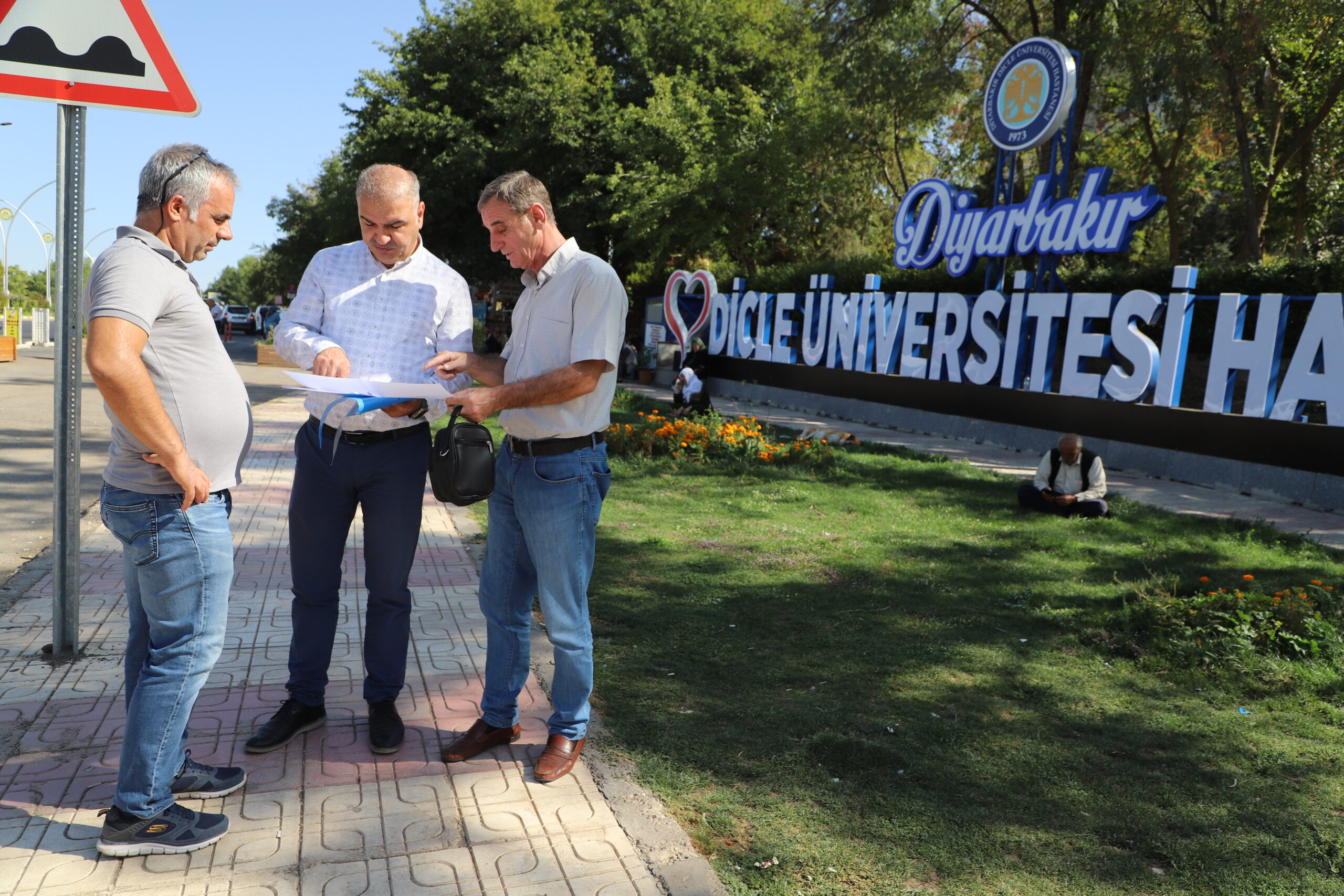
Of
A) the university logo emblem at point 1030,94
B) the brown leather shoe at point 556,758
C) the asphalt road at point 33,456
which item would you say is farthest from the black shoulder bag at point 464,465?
the university logo emblem at point 1030,94

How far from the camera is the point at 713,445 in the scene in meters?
10.8

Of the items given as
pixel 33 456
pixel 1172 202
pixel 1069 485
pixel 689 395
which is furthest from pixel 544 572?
pixel 1172 202

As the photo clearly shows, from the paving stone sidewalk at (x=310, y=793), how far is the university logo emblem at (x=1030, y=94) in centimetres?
1312

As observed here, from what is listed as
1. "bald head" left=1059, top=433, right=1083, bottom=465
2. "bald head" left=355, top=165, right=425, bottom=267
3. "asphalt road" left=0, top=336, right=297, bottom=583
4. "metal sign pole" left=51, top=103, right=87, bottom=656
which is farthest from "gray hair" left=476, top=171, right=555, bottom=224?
"bald head" left=1059, top=433, right=1083, bottom=465

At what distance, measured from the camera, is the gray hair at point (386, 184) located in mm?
3117

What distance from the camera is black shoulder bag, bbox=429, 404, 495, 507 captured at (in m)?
3.06

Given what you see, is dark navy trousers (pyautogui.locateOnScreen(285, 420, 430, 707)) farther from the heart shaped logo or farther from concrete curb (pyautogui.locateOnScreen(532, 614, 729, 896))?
the heart shaped logo

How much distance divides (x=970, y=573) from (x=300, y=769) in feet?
14.8

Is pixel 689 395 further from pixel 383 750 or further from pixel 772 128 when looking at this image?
pixel 772 128

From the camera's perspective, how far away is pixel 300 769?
124 inches

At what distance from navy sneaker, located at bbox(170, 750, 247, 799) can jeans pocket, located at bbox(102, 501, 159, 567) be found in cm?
75

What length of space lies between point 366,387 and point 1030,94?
1439 centimetres

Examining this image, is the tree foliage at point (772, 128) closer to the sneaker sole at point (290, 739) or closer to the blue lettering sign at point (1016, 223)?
the blue lettering sign at point (1016, 223)

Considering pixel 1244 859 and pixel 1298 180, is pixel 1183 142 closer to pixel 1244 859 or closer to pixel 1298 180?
pixel 1298 180
